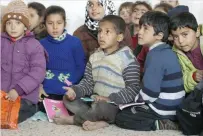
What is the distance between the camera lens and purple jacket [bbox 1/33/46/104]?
7.22ft

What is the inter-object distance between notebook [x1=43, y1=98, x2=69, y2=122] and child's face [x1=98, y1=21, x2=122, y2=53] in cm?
45

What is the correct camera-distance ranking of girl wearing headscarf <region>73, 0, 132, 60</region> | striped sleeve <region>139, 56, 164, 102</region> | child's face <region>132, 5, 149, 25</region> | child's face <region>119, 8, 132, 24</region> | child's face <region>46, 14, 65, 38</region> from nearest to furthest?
striped sleeve <region>139, 56, 164, 102</region>
child's face <region>46, 14, 65, 38</region>
girl wearing headscarf <region>73, 0, 132, 60</region>
child's face <region>132, 5, 149, 25</region>
child's face <region>119, 8, 132, 24</region>

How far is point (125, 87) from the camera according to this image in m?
2.18

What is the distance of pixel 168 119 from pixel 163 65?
311mm

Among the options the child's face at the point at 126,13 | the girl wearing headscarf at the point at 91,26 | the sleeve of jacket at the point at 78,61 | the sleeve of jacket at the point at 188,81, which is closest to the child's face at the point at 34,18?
the girl wearing headscarf at the point at 91,26

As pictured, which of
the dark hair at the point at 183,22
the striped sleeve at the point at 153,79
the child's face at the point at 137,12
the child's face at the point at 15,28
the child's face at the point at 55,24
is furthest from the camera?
the child's face at the point at 137,12

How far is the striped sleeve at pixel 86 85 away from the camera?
87.8 inches

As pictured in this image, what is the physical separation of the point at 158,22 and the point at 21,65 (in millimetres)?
850

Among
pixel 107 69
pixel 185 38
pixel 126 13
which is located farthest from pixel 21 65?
pixel 126 13

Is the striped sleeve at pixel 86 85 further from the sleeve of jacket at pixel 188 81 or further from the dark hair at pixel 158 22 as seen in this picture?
the sleeve of jacket at pixel 188 81

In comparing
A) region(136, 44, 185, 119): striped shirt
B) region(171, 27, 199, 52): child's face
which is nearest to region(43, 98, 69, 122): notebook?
region(136, 44, 185, 119): striped shirt

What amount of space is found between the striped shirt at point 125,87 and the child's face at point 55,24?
37 cm

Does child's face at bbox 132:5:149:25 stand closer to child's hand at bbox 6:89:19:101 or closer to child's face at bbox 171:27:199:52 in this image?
child's face at bbox 171:27:199:52

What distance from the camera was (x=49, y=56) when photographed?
243 centimetres
